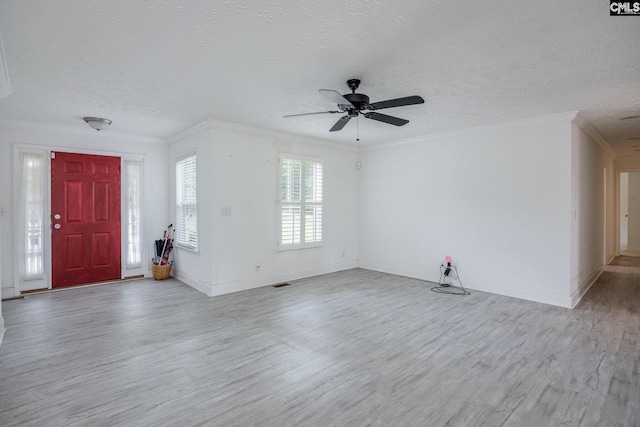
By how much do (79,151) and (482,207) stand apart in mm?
6350

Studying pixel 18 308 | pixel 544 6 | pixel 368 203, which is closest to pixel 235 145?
pixel 368 203

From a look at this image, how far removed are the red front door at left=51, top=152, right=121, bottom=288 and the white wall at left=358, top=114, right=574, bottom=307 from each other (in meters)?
4.62

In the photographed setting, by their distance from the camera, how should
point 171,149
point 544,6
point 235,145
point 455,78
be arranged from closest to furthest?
point 544,6 → point 455,78 → point 235,145 → point 171,149

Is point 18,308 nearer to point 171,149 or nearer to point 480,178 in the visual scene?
point 171,149

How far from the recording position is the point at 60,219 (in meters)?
5.01

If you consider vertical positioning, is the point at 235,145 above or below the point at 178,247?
above

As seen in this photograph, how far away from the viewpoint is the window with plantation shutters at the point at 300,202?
18.1 feet

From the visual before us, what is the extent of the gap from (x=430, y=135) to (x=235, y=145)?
3.18 m

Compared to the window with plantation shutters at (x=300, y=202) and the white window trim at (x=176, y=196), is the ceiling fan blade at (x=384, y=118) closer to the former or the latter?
the window with plantation shutters at (x=300, y=202)

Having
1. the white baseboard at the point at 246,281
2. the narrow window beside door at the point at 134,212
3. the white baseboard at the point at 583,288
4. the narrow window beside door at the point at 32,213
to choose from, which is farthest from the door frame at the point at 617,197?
the narrow window beside door at the point at 32,213

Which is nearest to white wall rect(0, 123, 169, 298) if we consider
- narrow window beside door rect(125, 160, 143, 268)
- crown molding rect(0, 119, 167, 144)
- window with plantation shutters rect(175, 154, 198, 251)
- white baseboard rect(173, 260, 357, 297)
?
crown molding rect(0, 119, 167, 144)

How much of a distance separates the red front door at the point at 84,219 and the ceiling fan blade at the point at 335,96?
4.43 metres

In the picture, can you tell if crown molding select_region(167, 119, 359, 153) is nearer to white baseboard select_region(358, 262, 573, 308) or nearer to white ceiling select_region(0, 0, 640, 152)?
white ceiling select_region(0, 0, 640, 152)

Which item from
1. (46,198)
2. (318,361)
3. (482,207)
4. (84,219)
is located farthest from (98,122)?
(482,207)
